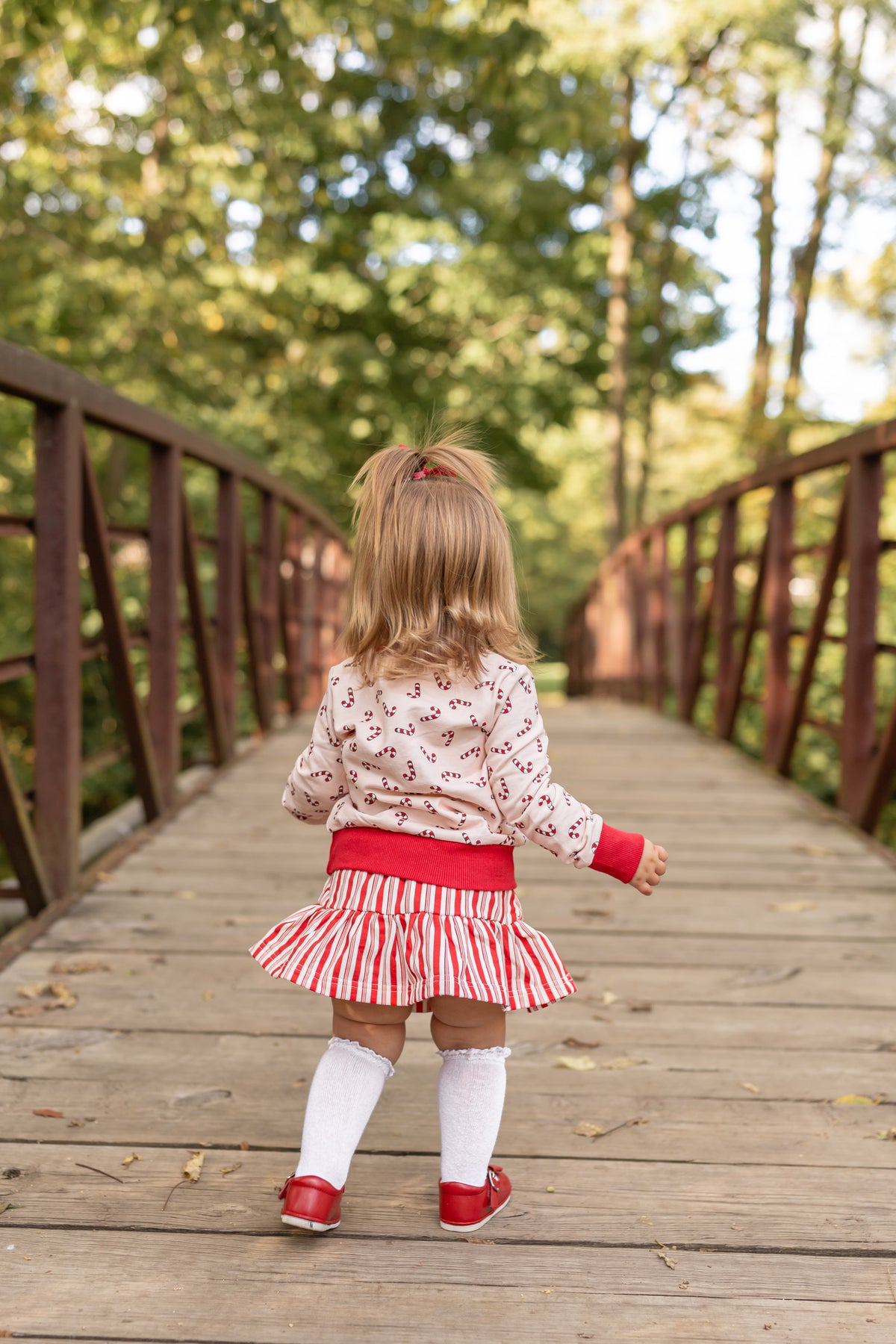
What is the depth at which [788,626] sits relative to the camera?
17.4ft

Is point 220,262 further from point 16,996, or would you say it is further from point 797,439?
point 16,996

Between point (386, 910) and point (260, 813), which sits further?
point (260, 813)

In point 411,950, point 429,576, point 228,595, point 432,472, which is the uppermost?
point 432,472

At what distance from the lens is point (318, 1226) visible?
1.67 meters

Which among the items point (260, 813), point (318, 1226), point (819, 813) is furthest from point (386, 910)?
point (819, 813)

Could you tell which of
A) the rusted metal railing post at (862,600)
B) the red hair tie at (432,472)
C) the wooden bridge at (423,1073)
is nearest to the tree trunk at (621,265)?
the wooden bridge at (423,1073)

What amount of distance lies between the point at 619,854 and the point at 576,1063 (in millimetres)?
713

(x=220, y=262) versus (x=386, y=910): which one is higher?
(x=220, y=262)

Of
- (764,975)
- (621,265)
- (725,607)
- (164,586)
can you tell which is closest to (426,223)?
(621,265)

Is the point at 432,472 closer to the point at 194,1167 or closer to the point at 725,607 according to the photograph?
the point at 194,1167

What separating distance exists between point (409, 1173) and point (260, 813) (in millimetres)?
2577

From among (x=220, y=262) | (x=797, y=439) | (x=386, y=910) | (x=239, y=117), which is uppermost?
(x=239, y=117)

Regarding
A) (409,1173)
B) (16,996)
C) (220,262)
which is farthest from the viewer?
(220,262)

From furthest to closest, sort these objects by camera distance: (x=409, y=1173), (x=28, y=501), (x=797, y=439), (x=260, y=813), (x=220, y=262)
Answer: (x=797, y=439), (x=220, y=262), (x=28, y=501), (x=260, y=813), (x=409, y=1173)
